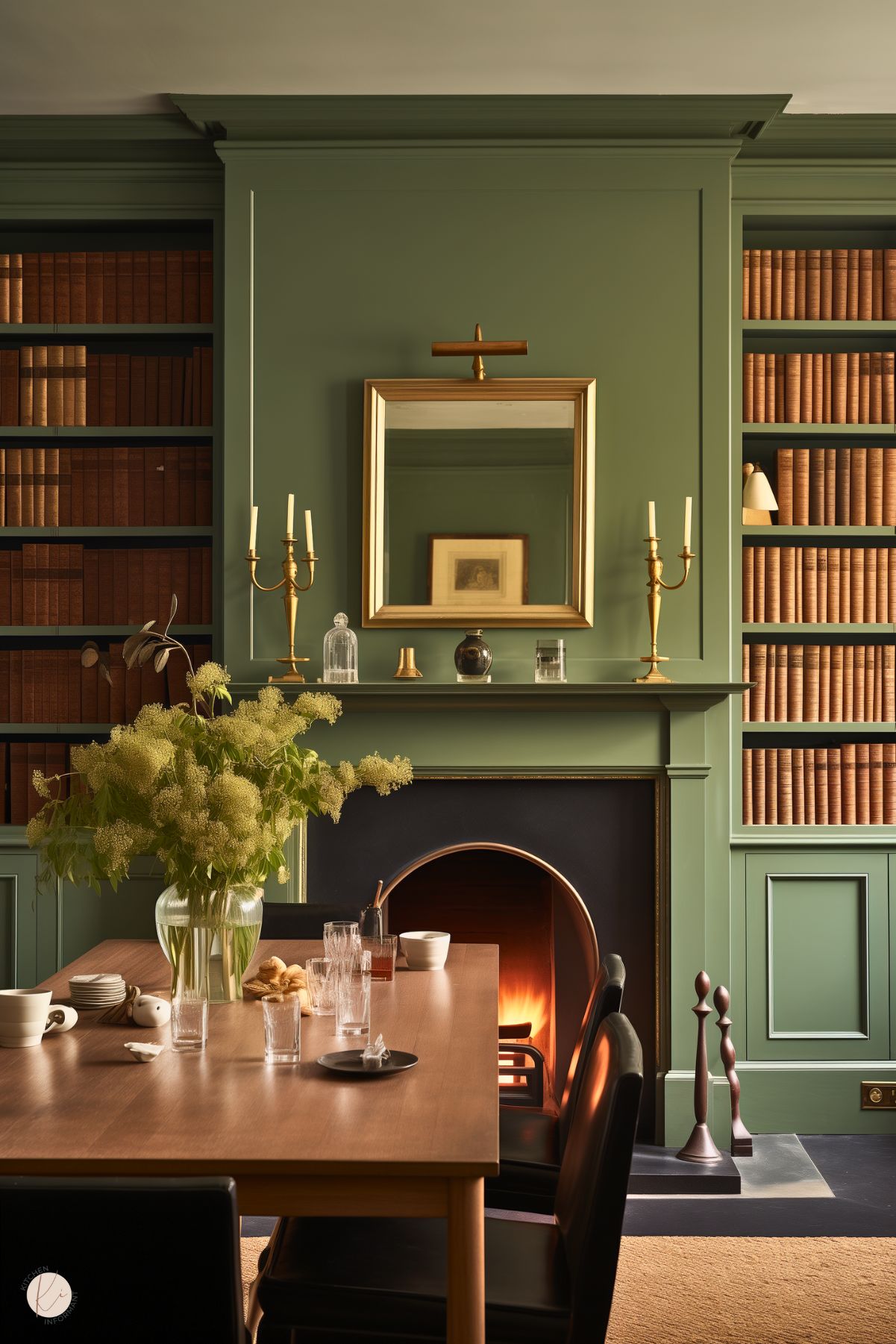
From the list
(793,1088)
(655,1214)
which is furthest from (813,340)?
(655,1214)

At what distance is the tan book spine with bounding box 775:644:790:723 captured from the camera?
3758 mm

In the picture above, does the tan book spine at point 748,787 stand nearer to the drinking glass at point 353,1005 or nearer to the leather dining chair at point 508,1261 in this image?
the leather dining chair at point 508,1261

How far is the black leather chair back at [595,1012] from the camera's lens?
208 centimetres

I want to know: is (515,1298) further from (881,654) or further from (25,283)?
(25,283)

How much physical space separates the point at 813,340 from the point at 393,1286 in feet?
11.1

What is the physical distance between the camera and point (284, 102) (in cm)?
350

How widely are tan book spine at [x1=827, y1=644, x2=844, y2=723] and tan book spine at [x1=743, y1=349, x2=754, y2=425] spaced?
0.80m

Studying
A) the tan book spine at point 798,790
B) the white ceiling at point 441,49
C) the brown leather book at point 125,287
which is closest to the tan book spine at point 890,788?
the tan book spine at point 798,790

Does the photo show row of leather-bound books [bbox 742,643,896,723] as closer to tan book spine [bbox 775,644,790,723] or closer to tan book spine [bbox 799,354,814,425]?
tan book spine [bbox 775,644,790,723]

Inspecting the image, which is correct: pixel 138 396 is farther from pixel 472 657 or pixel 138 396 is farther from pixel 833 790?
pixel 833 790

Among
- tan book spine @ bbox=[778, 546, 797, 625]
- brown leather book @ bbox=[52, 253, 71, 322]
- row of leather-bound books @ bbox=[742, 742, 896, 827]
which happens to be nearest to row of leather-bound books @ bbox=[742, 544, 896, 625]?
tan book spine @ bbox=[778, 546, 797, 625]

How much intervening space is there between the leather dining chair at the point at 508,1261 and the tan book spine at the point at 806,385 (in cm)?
258

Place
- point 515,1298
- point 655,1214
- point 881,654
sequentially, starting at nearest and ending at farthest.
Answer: point 515,1298 < point 655,1214 < point 881,654

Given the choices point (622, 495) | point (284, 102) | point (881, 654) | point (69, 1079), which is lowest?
point (69, 1079)
